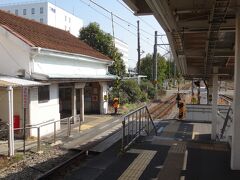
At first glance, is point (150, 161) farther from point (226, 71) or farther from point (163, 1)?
point (226, 71)

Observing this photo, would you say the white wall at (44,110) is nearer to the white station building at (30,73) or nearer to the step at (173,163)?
the white station building at (30,73)

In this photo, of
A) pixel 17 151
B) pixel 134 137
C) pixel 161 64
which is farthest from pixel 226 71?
pixel 161 64

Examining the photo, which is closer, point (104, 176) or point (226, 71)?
point (104, 176)

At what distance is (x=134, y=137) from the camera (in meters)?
12.8

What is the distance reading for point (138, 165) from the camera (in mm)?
9523

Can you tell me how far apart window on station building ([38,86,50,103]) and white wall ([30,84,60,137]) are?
0.19 metres

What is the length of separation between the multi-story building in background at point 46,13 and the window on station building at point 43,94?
2754 inches

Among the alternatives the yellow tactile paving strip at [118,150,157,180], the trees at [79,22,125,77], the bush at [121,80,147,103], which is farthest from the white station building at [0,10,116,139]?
the trees at [79,22,125,77]

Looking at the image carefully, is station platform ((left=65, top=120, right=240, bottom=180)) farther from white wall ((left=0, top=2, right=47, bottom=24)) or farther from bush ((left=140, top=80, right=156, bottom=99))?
white wall ((left=0, top=2, right=47, bottom=24))

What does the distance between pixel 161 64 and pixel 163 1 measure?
183 ft

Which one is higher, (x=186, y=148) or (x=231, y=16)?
(x=231, y=16)

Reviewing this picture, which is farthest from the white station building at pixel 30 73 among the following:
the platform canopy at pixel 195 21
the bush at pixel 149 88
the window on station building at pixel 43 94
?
the bush at pixel 149 88

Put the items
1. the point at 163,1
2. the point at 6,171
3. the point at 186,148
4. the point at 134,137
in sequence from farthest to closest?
1. the point at 134,137
2. the point at 186,148
3. the point at 6,171
4. the point at 163,1

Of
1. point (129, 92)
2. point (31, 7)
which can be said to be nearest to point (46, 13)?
point (31, 7)
